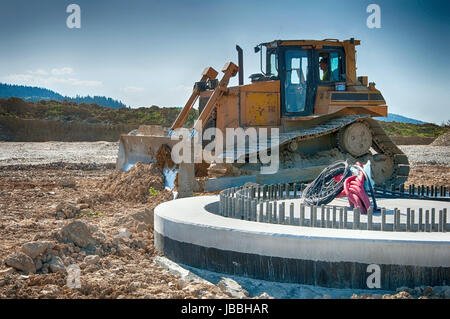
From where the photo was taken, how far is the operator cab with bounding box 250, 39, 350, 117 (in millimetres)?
12984

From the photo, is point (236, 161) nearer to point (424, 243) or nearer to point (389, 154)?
point (389, 154)

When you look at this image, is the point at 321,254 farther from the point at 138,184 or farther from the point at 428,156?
the point at 428,156

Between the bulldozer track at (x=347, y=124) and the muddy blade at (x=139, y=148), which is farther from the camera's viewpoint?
the muddy blade at (x=139, y=148)

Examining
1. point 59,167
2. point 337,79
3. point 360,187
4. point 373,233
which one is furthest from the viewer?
point 59,167

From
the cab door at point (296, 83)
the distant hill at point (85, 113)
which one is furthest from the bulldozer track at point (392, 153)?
the distant hill at point (85, 113)

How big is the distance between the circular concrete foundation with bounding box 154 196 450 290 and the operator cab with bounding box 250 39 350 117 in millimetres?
7226

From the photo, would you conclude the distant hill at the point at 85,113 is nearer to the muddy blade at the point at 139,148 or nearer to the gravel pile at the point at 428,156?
the gravel pile at the point at 428,156

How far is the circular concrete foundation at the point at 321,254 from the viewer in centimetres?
529

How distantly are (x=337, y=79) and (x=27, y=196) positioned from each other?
7304mm

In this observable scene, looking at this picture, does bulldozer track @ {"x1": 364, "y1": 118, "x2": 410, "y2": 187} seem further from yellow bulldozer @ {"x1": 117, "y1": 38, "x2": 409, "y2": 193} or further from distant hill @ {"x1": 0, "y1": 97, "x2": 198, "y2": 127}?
distant hill @ {"x1": 0, "y1": 97, "x2": 198, "y2": 127}

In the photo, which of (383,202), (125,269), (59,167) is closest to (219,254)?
(125,269)

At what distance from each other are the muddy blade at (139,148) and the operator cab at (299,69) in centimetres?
264

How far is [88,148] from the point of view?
2827 centimetres

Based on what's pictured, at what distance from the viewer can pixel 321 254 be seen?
550 cm
